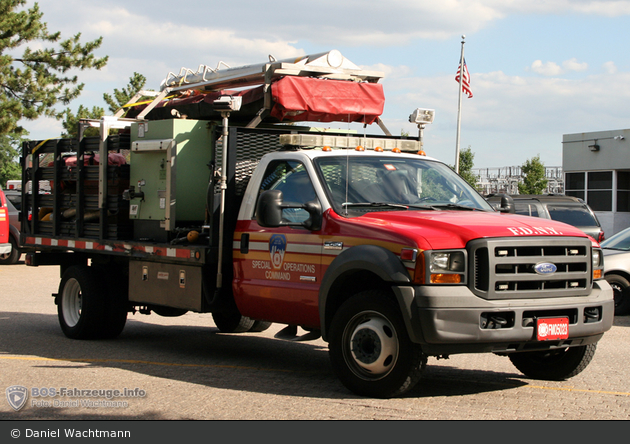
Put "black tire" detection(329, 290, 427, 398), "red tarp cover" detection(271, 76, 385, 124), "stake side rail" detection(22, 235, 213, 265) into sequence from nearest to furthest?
"black tire" detection(329, 290, 427, 398), "stake side rail" detection(22, 235, 213, 265), "red tarp cover" detection(271, 76, 385, 124)

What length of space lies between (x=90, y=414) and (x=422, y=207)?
11.1 ft

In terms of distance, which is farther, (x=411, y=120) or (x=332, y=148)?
(x=411, y=120)

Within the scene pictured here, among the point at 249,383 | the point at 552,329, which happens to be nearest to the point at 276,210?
the point at 249,383

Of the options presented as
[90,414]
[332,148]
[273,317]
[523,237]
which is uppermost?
[332,148]

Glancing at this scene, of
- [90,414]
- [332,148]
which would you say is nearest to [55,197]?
[332,148]

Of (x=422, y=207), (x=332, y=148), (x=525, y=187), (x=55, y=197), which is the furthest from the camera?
(x=525, y=187)

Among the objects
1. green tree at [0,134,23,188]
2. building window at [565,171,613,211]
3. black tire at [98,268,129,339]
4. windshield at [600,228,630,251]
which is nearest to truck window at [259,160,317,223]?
black tire at [98,268,129,339]

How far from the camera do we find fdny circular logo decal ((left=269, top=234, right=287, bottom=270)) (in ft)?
24.8

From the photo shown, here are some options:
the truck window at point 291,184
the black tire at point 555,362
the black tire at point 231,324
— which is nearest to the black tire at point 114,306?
the black tire at point 231,324

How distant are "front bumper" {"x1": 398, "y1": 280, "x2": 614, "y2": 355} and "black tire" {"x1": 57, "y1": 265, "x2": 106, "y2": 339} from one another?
192 inches

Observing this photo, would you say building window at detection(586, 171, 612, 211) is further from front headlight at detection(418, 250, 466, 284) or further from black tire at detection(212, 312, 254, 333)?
front headlight at detection(418, 250, 466, 284)

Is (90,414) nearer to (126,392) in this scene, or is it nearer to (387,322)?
(126,392)

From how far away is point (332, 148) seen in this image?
27.2 ft

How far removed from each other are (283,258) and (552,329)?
251 centimetres
